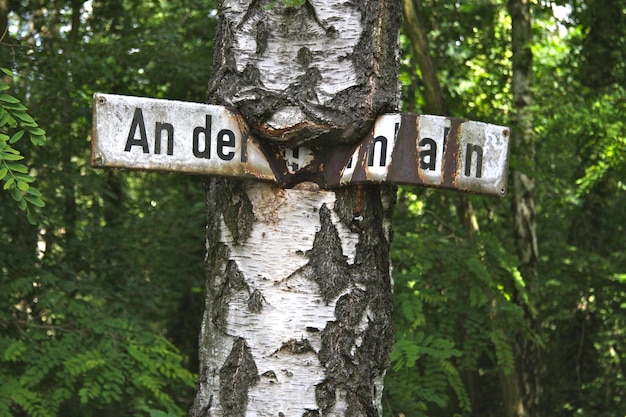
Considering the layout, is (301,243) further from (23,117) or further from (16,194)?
(23,117)

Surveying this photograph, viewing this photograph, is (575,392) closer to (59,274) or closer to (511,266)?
(511,266)

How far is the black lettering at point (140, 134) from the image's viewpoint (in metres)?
1.78

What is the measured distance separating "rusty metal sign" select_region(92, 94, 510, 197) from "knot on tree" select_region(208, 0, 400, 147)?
37mm

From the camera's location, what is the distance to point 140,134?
5.88ft

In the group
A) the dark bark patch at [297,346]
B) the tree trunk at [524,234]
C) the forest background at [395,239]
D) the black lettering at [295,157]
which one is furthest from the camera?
the tree trunk at [524,234]

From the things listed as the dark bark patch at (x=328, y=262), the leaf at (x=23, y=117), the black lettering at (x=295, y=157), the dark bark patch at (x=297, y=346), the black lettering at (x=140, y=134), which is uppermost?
the leaf at (x=23, y=117)

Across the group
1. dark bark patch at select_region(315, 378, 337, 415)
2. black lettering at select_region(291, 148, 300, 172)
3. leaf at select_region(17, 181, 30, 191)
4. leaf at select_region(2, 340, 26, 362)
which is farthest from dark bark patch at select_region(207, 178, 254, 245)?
leaf at select_region(2, 340, 26, 362)

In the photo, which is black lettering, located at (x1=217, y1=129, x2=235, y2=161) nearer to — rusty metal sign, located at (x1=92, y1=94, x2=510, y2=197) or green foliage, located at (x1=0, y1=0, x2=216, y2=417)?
rusty metal sign, located at (x1=92, y1=94, x2=510, y2=197)

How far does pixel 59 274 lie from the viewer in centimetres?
549

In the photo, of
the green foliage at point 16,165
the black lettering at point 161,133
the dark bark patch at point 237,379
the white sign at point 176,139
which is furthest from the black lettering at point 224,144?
the green foliage at point 16,165

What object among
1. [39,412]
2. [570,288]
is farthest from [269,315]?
[570,288]

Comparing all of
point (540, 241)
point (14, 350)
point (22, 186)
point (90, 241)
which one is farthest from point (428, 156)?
point (540, 241)

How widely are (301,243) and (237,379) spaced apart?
32 centimetres

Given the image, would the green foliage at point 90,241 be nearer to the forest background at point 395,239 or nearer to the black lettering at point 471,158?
the forest background at point 395,239
